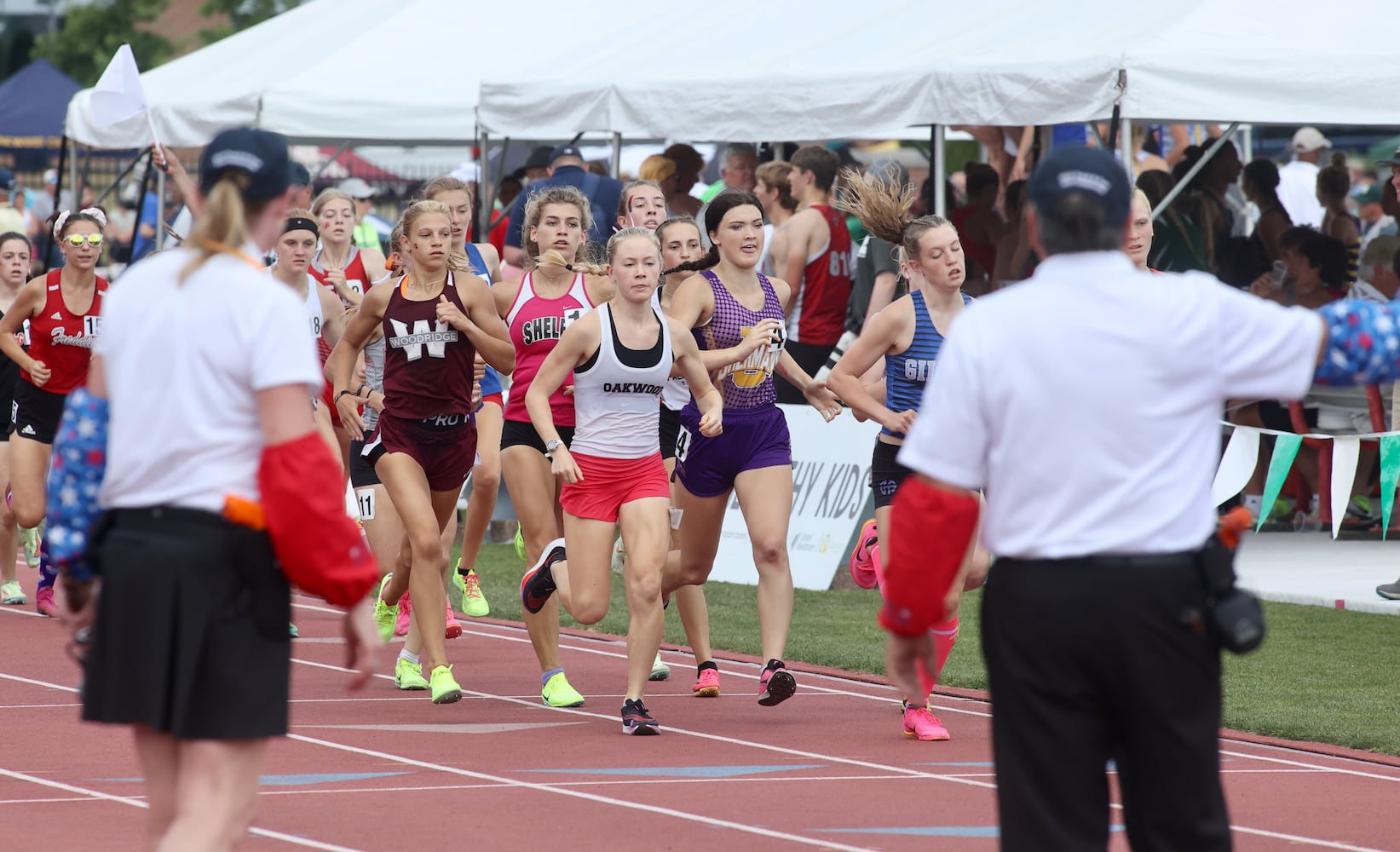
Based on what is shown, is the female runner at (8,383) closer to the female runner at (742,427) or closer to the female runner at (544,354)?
the female runner at (544,354)

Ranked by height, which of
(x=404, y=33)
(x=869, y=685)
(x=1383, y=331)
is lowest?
(x=869, y=685)

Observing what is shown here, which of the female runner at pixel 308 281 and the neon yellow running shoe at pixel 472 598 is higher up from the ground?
the female runner at pixel 308 281

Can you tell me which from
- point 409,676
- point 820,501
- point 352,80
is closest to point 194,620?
point 409,676

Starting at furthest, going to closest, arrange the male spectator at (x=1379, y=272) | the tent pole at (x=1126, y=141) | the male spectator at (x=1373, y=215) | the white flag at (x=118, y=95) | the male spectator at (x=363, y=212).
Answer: the male spectator at (x=363, y=212)
the male spectator at (x=1373, y=215)
the male spectator at (x=1379, y=272)
the tent pole at (x=1126, y=141)
the white flag at (x=118, y=95)

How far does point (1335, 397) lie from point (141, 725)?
37.4 ft

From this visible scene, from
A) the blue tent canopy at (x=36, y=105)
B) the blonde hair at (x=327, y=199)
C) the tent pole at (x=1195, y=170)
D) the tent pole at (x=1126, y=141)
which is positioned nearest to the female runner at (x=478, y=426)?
the blonde hair at (x=327, y=199)

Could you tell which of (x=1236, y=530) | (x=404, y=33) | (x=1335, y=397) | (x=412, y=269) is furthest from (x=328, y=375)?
(x=404, y=33)

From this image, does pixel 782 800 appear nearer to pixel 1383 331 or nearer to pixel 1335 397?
pixel 1383 331

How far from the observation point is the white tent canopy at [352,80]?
698 inches

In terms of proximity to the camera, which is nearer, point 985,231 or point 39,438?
point 39,438

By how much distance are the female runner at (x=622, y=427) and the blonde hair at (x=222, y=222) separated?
12.5 ft

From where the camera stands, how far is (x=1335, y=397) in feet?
46.3

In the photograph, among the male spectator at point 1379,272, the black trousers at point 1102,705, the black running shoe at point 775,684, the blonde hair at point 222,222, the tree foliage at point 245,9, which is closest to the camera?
the black trousers at point 1102,705

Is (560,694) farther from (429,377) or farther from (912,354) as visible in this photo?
(912,354)
